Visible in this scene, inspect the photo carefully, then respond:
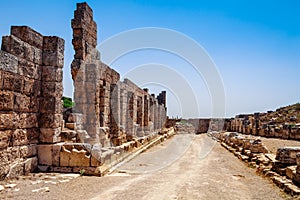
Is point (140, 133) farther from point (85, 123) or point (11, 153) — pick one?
point (11, 153)

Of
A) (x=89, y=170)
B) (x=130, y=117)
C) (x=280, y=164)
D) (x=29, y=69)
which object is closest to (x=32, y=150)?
(x=89, y=170)

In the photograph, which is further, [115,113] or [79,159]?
[115,113]

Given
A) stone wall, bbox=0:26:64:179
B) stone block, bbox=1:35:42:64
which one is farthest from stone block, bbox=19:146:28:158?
stone block, bbox=1:35:42:64

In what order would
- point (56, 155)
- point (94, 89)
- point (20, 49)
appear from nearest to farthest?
point (20, 49), point (56, 155), point (94, 89)

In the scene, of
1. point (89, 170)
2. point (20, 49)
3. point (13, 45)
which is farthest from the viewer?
point (89, 170)

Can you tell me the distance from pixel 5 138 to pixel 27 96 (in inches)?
50.7

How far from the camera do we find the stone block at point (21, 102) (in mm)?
6958

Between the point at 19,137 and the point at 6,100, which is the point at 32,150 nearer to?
the point at 19,137

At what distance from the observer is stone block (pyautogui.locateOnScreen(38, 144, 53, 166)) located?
25.6 feet

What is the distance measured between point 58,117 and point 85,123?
122 inches

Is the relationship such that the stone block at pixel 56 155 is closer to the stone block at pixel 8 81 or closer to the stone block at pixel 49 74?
the stone block at pixel 49 74

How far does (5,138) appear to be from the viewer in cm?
658

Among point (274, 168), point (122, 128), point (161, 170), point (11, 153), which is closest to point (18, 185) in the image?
point (11, 153)

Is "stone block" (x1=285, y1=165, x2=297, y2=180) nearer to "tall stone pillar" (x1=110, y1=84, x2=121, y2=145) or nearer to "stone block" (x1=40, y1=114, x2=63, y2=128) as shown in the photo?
"stone block" (x1=40, y1=114, x2=63, y2=128)
